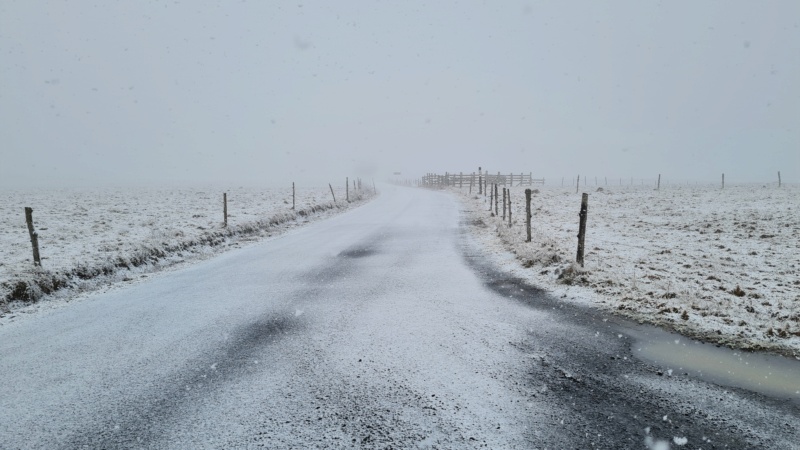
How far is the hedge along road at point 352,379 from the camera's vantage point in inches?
126

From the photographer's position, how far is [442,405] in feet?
11.8

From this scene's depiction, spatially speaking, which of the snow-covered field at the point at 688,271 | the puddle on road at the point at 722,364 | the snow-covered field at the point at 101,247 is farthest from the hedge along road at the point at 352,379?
the snow-covered field at the point at 101,247

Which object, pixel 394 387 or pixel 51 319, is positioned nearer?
pixel 394 387

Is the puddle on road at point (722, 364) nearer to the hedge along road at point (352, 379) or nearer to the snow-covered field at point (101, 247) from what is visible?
the hedge along road at point (352, 379)

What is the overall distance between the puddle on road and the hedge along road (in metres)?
0.18

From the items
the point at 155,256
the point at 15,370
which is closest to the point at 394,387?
the point at 15,370

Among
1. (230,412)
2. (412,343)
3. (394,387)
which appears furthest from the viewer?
(412,343)

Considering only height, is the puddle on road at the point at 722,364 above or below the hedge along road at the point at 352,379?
below

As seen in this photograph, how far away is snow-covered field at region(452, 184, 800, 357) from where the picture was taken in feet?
18.0

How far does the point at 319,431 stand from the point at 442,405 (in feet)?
3.73

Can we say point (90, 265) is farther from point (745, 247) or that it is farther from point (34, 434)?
point (745, 247)

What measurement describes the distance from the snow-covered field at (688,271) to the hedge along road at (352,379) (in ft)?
3.50

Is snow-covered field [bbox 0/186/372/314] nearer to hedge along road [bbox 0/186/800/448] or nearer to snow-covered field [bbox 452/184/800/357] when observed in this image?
hedge along road [bbox 0/186/800/448]

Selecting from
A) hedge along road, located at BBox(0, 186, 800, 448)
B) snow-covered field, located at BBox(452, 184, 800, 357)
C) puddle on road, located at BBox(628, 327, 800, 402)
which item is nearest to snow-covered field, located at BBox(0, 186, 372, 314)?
hedge along road, located at BBox(0, 186, 800, 448)
